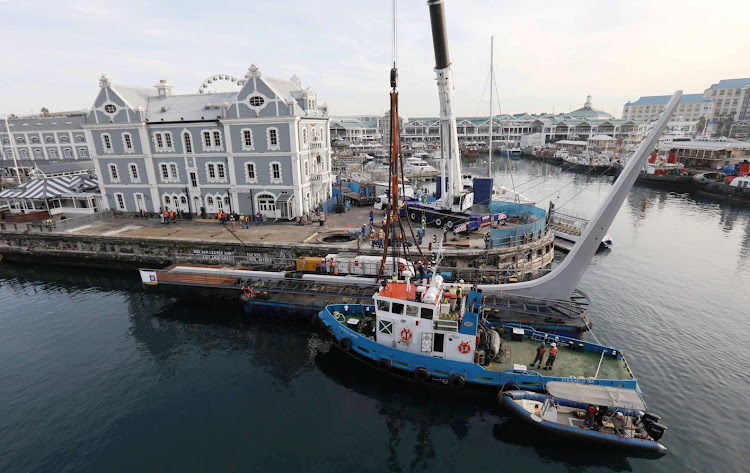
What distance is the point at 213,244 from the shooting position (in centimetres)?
3384

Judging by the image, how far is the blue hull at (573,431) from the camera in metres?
15.2

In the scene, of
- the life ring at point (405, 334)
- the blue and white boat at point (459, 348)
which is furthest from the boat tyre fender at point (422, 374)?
the life ring at point (405, 334)

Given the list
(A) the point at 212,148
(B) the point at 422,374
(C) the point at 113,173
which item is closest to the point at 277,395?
(B) the point at 422,374

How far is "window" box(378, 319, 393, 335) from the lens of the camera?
1992 centimetres

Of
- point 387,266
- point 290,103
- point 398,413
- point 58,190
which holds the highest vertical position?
Result: point 290,103

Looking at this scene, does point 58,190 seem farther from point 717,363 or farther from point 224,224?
point 717,363

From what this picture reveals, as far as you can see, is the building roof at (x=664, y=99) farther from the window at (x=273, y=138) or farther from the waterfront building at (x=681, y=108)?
the window at (x=273, y=138)

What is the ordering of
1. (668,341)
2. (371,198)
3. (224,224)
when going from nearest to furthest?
1. (668,341)
2. (224,224)
3. (371,198)

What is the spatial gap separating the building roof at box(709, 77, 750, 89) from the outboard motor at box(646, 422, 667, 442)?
197 m

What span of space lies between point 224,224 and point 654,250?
47983 mm

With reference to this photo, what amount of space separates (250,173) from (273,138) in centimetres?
482

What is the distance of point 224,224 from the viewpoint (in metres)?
39.1

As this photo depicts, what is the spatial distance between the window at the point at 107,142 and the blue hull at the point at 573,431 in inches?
1832

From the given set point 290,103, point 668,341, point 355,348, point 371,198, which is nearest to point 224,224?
point 290,103
